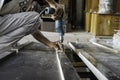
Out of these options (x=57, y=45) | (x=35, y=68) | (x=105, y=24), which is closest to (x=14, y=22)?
(x=35, y=68)

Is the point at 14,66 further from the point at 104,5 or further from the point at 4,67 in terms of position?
the point at 104,5

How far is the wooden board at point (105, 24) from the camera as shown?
6.32 meters

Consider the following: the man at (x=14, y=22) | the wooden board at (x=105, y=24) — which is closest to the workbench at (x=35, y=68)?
the man at (x=14, y=22)

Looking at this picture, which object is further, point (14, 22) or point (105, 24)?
point (105, 24)

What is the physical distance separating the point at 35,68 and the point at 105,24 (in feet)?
16.0

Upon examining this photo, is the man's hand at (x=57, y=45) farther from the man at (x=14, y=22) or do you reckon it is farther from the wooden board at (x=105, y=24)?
the wooden board at (x=105, y=24)

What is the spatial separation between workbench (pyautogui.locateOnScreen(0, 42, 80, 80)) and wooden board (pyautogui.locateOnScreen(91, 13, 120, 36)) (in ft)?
14.2

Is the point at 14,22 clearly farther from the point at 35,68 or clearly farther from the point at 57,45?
the point at 57,45

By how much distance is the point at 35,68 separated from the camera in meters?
1.68

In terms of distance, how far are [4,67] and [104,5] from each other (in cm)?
512

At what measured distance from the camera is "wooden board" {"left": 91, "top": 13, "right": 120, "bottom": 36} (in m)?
6.32

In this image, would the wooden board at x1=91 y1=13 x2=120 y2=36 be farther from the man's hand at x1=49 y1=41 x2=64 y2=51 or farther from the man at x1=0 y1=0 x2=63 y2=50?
the man at x1=0 y1=0 x2=63 y2=50

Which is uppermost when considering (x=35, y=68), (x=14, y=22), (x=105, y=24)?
(x=14, y=22)

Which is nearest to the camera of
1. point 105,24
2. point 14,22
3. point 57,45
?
point 14,22
